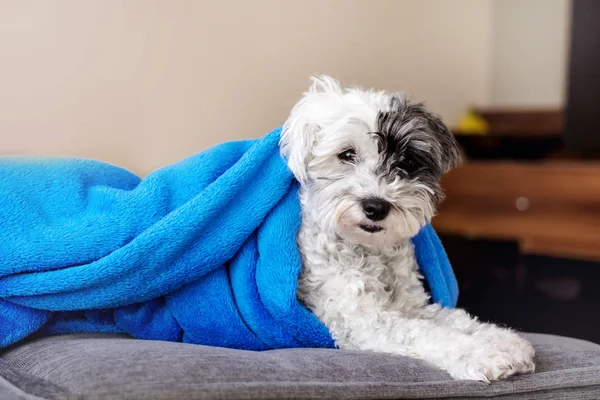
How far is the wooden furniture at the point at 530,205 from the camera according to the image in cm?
292

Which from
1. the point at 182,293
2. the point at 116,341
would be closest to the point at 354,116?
the point at 182,293

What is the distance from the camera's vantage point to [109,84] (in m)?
1.88

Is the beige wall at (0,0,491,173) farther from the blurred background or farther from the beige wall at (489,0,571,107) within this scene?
the beige wall at (489,0,571,107)

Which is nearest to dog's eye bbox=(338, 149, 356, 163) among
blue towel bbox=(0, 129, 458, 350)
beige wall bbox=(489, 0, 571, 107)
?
blue towel bbox=(0, 129, 458, 350)

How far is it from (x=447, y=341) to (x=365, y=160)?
367 millimetres

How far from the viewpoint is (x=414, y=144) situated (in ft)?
4.17

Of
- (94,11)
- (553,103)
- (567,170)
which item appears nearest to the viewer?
(94,11)

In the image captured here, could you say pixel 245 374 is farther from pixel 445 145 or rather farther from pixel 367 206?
pixel 445 145

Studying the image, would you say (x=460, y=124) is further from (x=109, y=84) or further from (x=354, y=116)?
(x=354, y=116)

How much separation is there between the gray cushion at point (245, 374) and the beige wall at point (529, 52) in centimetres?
264

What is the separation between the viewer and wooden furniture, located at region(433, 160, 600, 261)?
9.59 ft

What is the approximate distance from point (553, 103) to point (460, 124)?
0.51 metres

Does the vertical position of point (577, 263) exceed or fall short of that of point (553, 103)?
it falls short

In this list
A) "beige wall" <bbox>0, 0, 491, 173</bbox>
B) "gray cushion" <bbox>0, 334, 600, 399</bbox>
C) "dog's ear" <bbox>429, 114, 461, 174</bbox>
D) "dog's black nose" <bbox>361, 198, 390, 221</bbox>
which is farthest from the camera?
"beige wall" <bbox>0, 0, 491, 173</bbox>
